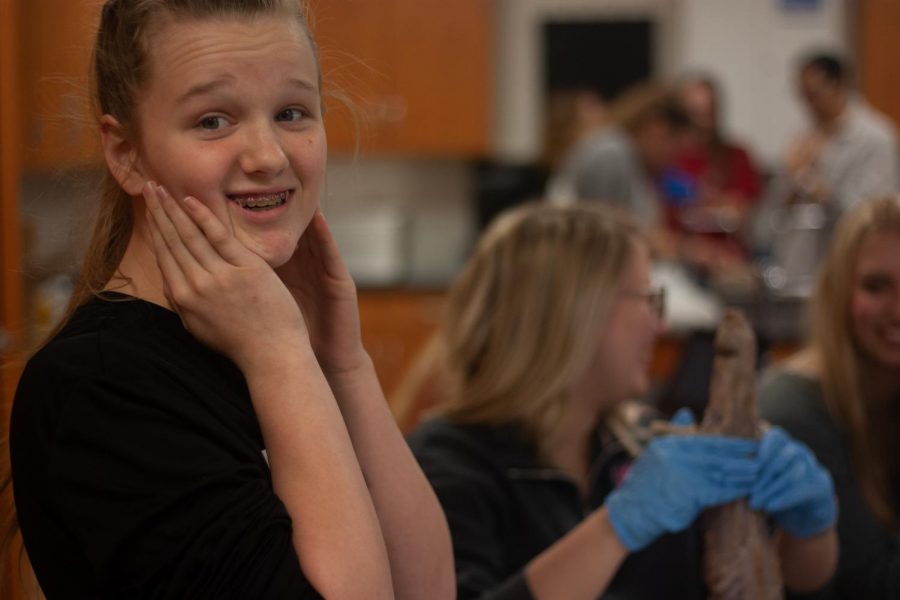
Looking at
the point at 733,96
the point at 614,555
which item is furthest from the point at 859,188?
the point at 614,555

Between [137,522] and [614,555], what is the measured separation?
83 cm

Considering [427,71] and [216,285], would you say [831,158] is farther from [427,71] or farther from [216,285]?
[216,285]

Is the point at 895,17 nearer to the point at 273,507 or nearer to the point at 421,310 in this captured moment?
the point at 421,310

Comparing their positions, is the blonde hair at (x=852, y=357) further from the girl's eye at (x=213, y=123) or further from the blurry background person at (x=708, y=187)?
the blurry background person at (x=708, y=187)

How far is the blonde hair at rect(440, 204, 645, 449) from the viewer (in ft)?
6.08

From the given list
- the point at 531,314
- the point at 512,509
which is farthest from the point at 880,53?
the point at 512,509

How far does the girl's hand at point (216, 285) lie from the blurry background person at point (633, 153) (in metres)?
3.96

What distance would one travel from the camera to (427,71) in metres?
5.62

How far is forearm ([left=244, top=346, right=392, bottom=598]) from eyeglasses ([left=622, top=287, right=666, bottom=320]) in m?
1.01

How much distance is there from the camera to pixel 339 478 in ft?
3.06

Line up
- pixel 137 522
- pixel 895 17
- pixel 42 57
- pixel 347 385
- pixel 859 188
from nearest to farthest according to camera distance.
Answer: pixel 137 522 < pixel 347 385 < pixel 42 57 < pixel 859 188 < pixel 895 17

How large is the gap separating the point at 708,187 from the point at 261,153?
211 inches

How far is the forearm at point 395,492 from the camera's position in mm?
1105

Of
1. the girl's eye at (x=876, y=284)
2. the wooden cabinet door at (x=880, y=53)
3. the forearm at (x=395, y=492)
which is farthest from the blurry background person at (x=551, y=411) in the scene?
the wooden cabinet door at (x=880, y=53)
